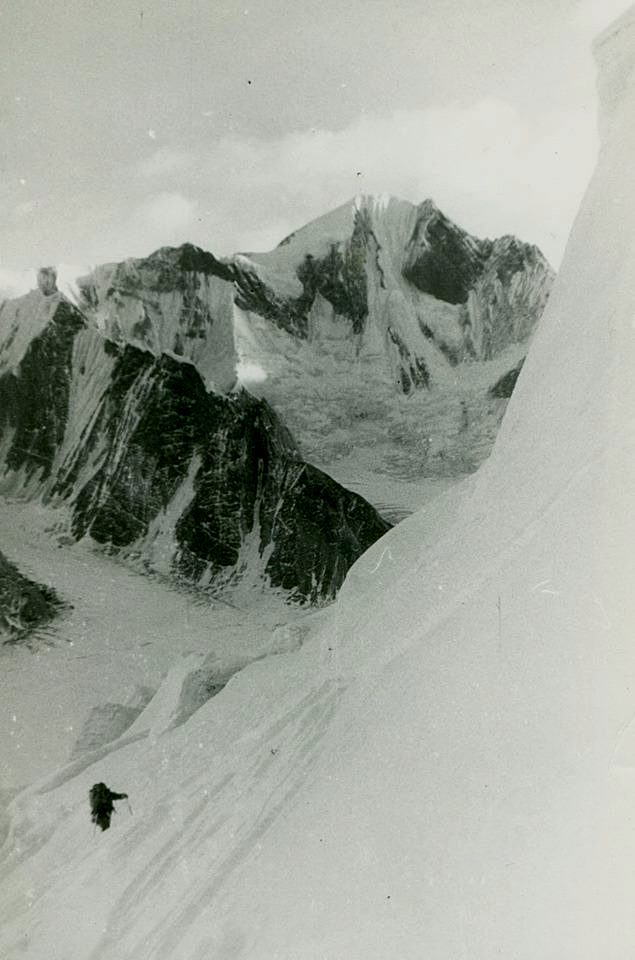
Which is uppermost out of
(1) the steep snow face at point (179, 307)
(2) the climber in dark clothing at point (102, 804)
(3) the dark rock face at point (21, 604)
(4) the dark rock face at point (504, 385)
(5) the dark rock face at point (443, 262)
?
(1) the steep snow face at point (179, 307)

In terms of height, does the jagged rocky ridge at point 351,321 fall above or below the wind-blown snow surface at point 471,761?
above

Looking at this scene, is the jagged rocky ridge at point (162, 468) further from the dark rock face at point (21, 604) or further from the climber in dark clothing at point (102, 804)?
the climber in dark clothing at point (102, 804)

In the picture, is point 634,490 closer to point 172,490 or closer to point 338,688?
point 338,688

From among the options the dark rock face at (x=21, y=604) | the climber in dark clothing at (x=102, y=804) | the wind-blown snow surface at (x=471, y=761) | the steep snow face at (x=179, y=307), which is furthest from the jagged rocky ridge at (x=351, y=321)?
the wind-blown snow surface at (x=471, y=761)

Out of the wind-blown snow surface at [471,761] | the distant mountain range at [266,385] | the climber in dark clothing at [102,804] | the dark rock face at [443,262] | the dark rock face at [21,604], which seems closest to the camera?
the wind-blown snow surface at [471,761]

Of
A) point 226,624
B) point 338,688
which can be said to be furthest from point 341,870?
point 226,624

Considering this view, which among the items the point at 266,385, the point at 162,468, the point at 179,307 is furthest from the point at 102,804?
the point at 179,307
